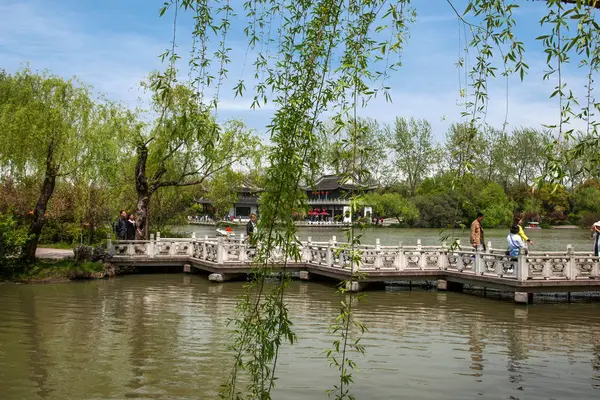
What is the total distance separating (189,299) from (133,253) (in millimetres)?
5063

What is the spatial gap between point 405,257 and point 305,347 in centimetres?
709

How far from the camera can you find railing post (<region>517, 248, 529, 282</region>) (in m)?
12.7

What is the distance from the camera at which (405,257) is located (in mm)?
15086

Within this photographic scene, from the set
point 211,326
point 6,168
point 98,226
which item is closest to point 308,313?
point 211,326

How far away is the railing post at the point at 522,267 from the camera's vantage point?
1271 centimetres

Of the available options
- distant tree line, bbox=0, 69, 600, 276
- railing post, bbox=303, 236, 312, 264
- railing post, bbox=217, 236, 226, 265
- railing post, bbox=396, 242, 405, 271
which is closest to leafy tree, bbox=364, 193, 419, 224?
distant tree line, bbox=0, 69, 600, 276

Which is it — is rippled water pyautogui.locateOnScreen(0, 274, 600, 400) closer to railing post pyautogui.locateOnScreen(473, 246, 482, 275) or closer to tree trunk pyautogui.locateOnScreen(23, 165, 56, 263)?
railing post pyautogui.locateOnScreen(473, 246, 482, 275)

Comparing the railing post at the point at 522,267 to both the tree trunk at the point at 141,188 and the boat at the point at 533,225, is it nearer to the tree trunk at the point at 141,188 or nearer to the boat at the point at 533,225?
the tree trunk at the point at 141,188

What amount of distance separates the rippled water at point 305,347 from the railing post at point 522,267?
672 millimetres

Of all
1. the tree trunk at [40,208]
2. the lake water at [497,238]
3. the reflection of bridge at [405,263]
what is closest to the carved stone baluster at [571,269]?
the reflection of bridge at [405,263]

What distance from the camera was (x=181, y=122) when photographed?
398 centimetres

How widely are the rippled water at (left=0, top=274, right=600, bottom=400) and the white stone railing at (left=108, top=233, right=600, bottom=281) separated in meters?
0.80

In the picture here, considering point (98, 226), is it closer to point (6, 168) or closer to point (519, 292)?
point (6, 168)

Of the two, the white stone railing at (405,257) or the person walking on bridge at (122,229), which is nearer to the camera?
the white stone railing at (405,257)
